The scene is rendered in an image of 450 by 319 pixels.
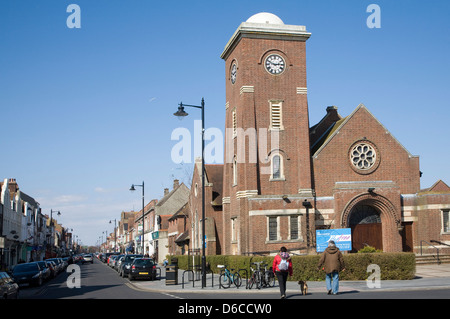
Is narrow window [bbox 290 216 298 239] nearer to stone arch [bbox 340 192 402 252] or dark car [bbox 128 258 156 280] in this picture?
stone arch [bbox 340 192 402 252]

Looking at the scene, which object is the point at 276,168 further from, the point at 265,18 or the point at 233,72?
the point at 265,18

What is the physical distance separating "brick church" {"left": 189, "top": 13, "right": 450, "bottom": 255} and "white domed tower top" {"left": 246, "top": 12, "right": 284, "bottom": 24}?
0.27ft

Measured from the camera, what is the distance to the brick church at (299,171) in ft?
111

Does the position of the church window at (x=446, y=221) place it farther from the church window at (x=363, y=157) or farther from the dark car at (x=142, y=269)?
the dark car at (x=142, y=269)

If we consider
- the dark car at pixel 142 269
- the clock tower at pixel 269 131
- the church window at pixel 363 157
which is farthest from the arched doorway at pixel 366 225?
the dark car at pixel 142 269

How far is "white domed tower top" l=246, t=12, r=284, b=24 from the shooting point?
38.3 metres

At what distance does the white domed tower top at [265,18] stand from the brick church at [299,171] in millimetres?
83

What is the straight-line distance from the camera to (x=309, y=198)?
1369 inches

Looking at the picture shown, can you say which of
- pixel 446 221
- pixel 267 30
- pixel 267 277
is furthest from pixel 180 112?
pixel 446 221

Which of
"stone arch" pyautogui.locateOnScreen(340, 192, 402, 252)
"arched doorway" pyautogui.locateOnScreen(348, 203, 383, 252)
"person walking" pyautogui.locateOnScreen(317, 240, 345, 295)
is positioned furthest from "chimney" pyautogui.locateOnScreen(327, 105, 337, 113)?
"person walking" pyautogui.locateOnScreen(317, 240, 345, 295)

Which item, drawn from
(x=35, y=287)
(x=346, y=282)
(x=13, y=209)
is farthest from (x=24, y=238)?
(x=346, y=282)

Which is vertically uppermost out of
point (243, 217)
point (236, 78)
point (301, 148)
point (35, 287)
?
point (236, 78)

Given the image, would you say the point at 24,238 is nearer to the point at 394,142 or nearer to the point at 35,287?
the point at 35,287

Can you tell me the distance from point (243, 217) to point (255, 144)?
5109mm
